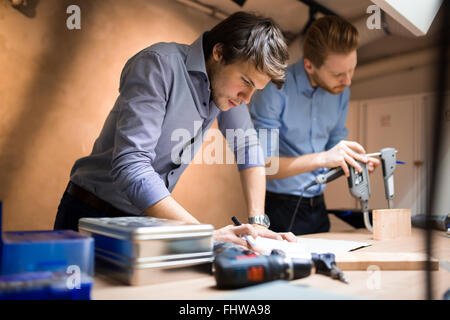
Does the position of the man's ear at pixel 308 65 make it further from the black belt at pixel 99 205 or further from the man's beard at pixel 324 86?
the black belt at pixel 99 205

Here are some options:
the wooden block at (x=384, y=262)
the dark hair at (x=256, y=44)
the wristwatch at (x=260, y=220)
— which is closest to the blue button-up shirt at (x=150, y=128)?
the dark hair at (x=256, y=44)

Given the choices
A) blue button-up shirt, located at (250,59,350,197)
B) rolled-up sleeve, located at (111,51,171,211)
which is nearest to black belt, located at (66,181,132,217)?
rolled-up sleeve, located at (111,51,171,211)

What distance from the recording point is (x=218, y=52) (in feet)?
3.95

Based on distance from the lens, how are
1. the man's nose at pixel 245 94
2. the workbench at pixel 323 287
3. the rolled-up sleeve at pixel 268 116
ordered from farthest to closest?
1. the rolled-up sleeve at pixel 268 116
2. the man's nose at pixel 245 94
3. the workbench at pixel 323 287

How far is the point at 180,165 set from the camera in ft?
4.20

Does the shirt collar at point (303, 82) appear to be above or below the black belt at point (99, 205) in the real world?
above

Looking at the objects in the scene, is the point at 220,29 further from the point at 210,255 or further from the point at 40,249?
the point at 40,249

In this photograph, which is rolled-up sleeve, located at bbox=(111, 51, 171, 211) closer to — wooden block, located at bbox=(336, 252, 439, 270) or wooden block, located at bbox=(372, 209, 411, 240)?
wooden block, located at bbox=(336, 252, 439, 270)

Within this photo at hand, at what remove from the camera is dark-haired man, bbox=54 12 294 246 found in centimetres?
99

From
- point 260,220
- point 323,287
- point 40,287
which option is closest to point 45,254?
point 40,287

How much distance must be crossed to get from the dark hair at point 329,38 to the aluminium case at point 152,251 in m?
1.36

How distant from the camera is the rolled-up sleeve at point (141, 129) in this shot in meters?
0.97

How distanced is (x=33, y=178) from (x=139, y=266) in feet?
7.12

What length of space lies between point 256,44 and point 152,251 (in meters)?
0.74
